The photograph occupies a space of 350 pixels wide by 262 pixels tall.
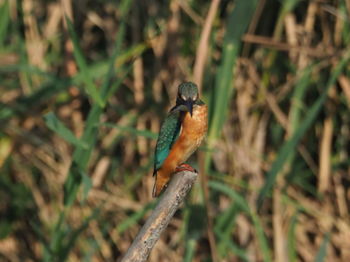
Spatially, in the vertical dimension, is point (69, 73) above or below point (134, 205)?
above

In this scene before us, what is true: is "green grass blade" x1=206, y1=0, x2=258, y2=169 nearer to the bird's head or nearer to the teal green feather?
the teal green feather

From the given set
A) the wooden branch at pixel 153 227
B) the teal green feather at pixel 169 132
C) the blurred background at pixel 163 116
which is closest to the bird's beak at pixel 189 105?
the teal green feather at pixel 169 132

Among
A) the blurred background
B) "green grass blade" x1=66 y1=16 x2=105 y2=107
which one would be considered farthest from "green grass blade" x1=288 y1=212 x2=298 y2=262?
"green grass blade" x1=66 y1=16 x2=105 y2=107

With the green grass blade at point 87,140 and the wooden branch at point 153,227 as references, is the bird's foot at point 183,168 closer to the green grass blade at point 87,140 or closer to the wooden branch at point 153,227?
the wooden branch at point 153,227

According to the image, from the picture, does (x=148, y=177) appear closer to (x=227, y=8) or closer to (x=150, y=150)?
(x=150, y=150)

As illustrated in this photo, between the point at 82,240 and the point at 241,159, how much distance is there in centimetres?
86

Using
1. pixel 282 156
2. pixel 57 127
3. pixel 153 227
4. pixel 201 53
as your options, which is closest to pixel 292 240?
pixel 282 156


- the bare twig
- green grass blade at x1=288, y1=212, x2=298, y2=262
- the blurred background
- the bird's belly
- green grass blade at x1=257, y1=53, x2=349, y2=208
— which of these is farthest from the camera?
the blurred background

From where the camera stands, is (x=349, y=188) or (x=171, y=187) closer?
(x=171, y=187)

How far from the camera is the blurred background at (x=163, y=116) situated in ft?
10.8

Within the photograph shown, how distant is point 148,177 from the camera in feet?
11.3

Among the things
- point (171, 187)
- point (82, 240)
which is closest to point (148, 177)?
point (82, 240)

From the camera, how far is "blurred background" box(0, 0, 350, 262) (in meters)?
3.29

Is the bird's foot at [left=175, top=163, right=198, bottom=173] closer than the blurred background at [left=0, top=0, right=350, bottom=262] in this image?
Yes
